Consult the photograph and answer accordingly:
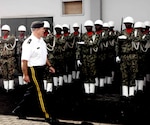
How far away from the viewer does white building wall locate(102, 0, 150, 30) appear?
29.5 feet

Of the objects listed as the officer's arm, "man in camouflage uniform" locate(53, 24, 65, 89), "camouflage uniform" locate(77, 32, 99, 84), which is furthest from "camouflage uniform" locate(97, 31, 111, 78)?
the officer's arm

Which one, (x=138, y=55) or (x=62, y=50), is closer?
(x=138, y=55)

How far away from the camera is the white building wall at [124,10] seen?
8.98m

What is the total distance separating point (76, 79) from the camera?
28.9 ft

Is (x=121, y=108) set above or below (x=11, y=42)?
below

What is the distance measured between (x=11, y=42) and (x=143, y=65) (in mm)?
3064

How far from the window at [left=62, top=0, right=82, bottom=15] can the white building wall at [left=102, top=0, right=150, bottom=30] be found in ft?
2.72

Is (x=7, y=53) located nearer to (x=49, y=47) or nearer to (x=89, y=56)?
(x=49, y=47)

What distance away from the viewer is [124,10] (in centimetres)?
924

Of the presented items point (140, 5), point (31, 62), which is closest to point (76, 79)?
point (140, 5)

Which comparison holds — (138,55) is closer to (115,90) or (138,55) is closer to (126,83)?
(126,83)

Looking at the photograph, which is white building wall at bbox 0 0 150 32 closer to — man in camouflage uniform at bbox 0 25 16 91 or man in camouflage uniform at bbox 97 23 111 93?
man in camouflage uniform at bbox 97 23 111 93

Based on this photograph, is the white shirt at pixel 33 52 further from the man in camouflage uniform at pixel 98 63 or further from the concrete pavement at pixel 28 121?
the man in camouflage uniform at pixel 98 63

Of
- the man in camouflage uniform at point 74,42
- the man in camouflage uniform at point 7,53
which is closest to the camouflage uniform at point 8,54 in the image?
the man in camouflage uniform at point 7,53
